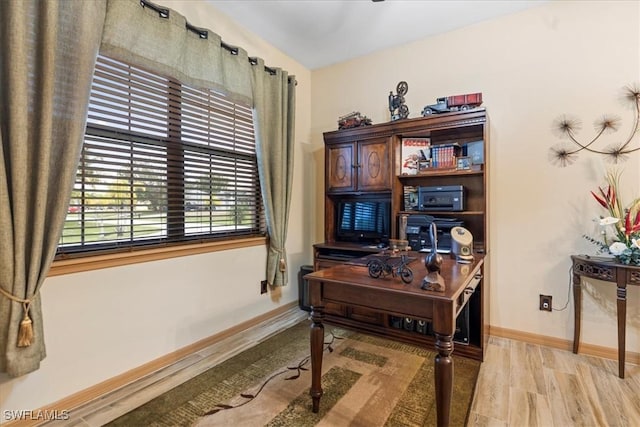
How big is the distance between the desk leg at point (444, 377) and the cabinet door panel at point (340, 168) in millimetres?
1908

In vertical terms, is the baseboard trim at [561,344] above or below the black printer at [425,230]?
below

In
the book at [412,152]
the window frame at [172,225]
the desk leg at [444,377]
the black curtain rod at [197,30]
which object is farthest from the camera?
the book at [412,152]

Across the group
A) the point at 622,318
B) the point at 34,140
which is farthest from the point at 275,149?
the point at 622,318

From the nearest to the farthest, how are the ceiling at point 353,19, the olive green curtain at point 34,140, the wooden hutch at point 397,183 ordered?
the olive green curtain at point 34,140
the wooden hutch at point 397,183
the ceiling at point 353,19

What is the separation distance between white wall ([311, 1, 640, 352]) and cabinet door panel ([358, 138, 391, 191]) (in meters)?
0.77

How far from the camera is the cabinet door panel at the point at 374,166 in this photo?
2.83m

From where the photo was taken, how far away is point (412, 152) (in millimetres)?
→ 2807

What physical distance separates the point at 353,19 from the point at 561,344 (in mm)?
3188

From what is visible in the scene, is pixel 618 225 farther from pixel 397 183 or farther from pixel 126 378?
pixel 126 378

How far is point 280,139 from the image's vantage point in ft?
9.39

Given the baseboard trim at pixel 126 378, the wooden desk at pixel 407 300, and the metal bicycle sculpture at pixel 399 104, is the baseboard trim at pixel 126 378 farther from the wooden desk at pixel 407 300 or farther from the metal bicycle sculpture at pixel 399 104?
the metal bicycle sculpture at pixel 399 104

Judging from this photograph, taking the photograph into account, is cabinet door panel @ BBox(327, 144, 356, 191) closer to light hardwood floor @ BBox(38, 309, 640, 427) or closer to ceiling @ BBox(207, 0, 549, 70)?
ceiling @ BBox(207, 0, 549, 70)

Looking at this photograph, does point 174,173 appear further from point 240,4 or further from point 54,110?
point 240,4

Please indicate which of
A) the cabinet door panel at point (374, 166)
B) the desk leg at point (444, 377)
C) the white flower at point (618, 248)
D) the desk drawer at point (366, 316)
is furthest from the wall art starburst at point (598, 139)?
the desk leg at point (444, 377)
